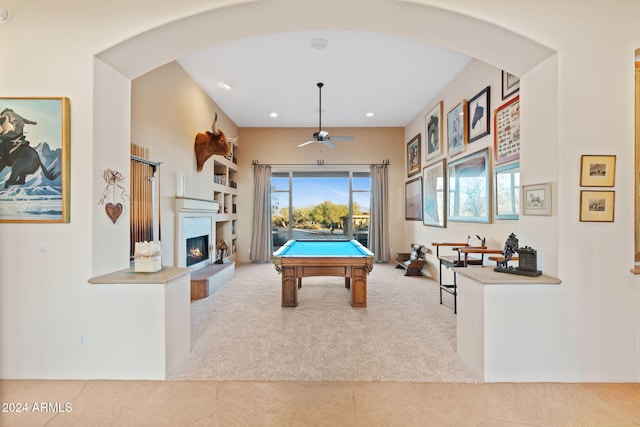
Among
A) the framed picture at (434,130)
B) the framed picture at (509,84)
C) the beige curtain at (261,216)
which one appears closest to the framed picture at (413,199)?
the framed picture at (434,130)

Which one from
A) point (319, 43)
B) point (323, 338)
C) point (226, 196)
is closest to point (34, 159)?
point (323, 338)

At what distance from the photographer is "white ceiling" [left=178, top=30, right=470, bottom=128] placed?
3988 mm

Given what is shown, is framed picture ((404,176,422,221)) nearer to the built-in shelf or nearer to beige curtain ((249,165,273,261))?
beige curtain ((249,165,273,261))

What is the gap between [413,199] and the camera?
23.2 feet

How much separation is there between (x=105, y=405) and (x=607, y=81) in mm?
4376

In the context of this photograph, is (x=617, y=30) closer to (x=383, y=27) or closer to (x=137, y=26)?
(x=383, y=27)

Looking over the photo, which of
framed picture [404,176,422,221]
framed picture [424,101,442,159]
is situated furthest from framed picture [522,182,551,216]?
framed picture [404,176,422,221]

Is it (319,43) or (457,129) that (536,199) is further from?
(319,43)

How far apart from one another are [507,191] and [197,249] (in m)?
4.88

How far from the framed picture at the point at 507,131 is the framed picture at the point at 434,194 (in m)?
1.60

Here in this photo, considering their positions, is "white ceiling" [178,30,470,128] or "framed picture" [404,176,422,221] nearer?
"white ceiling" [178,30,470,128]

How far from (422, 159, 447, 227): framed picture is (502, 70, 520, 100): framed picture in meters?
1.81

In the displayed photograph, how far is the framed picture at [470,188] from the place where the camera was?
402 cm

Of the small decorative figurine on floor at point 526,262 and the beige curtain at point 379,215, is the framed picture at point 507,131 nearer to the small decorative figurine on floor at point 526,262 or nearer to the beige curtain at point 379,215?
the small decorative figurine on floor at point 526,262
